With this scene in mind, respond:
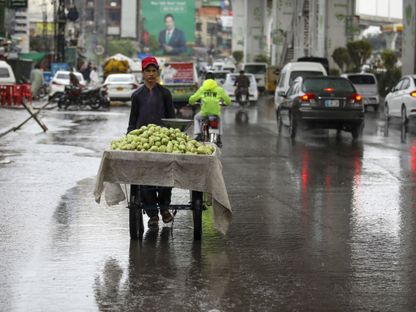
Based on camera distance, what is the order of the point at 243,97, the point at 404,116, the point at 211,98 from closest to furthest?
1. the point at 211,98
2. the point at 404,116
3. the point at 243,97

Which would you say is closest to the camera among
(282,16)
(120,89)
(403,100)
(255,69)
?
(403,100)

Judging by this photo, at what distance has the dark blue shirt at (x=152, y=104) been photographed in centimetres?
1146

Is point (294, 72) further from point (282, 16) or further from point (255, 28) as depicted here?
point (255, 28)

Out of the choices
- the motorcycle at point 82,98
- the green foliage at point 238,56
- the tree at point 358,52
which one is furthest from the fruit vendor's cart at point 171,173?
the green foliage at point 238,56

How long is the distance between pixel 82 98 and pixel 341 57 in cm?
2190

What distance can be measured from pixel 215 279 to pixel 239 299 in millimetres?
778

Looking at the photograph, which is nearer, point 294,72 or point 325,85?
point 325,85

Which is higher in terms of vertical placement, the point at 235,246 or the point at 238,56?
the point at 238,56

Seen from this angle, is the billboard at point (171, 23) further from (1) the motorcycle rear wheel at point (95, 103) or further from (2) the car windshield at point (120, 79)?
(1) the motorcycle rear wheel at point (95, 103)

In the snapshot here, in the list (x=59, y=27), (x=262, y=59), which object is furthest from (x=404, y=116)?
(x=262, y=59)

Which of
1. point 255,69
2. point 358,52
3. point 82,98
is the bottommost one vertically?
point 82,98

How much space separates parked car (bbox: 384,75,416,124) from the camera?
30156 millimetres

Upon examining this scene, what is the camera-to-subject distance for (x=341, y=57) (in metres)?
61.5

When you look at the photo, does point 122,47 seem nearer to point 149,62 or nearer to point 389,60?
point 389,60
